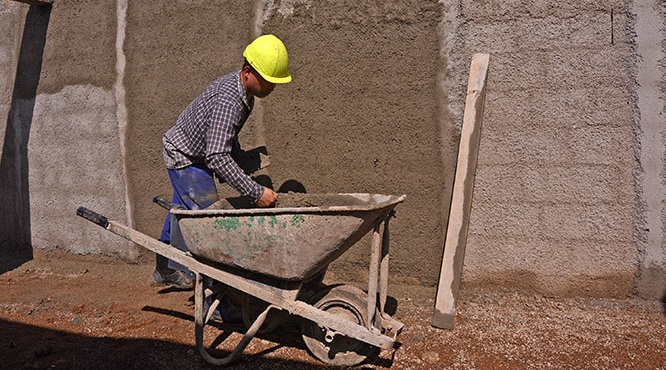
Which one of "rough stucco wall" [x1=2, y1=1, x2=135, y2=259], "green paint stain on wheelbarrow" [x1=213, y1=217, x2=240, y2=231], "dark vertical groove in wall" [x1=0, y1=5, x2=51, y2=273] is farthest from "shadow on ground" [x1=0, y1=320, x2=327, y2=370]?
"dark vertical groove in wall" [x1=0, y1=5, x2=51, y2=273]

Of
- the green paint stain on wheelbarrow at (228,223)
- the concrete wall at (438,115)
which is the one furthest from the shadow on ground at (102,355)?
the concrete wall at (438,115)

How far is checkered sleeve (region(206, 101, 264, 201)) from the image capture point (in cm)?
259

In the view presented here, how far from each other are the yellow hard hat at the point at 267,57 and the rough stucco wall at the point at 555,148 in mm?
1310

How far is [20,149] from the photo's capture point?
475 cm

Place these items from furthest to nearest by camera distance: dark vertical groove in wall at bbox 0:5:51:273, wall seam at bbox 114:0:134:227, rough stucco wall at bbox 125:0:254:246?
dark vertical groove in wall at bbox 0:5:51:273, wall seam at bbox 114:0:134:227, rough stucco wall at bbox 125:0:254:246

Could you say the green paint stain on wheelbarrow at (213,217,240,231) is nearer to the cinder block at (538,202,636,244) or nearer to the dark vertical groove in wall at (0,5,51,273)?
the cinder block at (538,202,636,244)

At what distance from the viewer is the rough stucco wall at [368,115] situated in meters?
3.29

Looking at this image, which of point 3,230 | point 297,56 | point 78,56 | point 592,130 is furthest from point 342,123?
point 3,230

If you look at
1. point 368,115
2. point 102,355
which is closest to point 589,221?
point 368,115

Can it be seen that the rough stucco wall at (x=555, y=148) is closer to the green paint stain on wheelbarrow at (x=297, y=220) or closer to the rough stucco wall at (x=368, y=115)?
the rough stucco wall at (x=368, y=115)

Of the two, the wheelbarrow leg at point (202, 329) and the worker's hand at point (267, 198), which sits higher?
the worker's hand at point (267, 198)

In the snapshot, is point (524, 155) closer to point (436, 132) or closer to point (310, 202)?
point (436, 132)

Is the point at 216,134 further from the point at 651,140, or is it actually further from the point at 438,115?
the point at 651,140

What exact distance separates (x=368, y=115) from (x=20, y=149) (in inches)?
148
